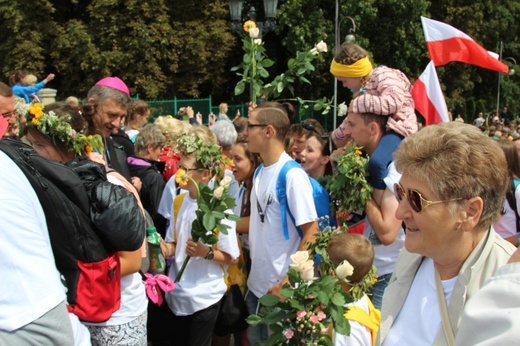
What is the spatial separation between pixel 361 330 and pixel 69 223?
1.42 metres

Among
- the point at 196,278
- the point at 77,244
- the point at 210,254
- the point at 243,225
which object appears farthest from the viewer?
the point at 243,225

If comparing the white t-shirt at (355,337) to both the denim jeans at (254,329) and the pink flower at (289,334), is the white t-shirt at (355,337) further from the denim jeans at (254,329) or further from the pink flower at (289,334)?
the denim jeans at (254,329)

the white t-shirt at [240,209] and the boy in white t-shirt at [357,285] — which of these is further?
the white t-shirt at [240,209]

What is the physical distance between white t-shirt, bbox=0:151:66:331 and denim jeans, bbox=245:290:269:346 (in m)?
2.12

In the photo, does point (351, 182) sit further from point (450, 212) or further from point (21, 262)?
point (21, 262)

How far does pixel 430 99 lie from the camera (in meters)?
5.34

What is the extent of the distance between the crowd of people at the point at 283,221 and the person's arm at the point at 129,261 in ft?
0.03

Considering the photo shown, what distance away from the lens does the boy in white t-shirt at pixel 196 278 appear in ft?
12.2

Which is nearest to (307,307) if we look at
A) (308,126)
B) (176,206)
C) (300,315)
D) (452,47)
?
(300,315)

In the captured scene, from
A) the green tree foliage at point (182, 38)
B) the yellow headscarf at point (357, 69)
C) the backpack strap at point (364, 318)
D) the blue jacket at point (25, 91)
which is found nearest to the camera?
the backpack strap at point (364, 318)

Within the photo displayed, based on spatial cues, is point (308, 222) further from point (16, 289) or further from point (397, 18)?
point (397, 18)

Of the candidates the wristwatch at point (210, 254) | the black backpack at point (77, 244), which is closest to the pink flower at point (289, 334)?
the black backpack at point (77, 244)

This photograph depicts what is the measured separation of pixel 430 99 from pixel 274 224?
2595mm

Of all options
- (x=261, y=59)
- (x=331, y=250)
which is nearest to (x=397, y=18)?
(x=261, y=59)
